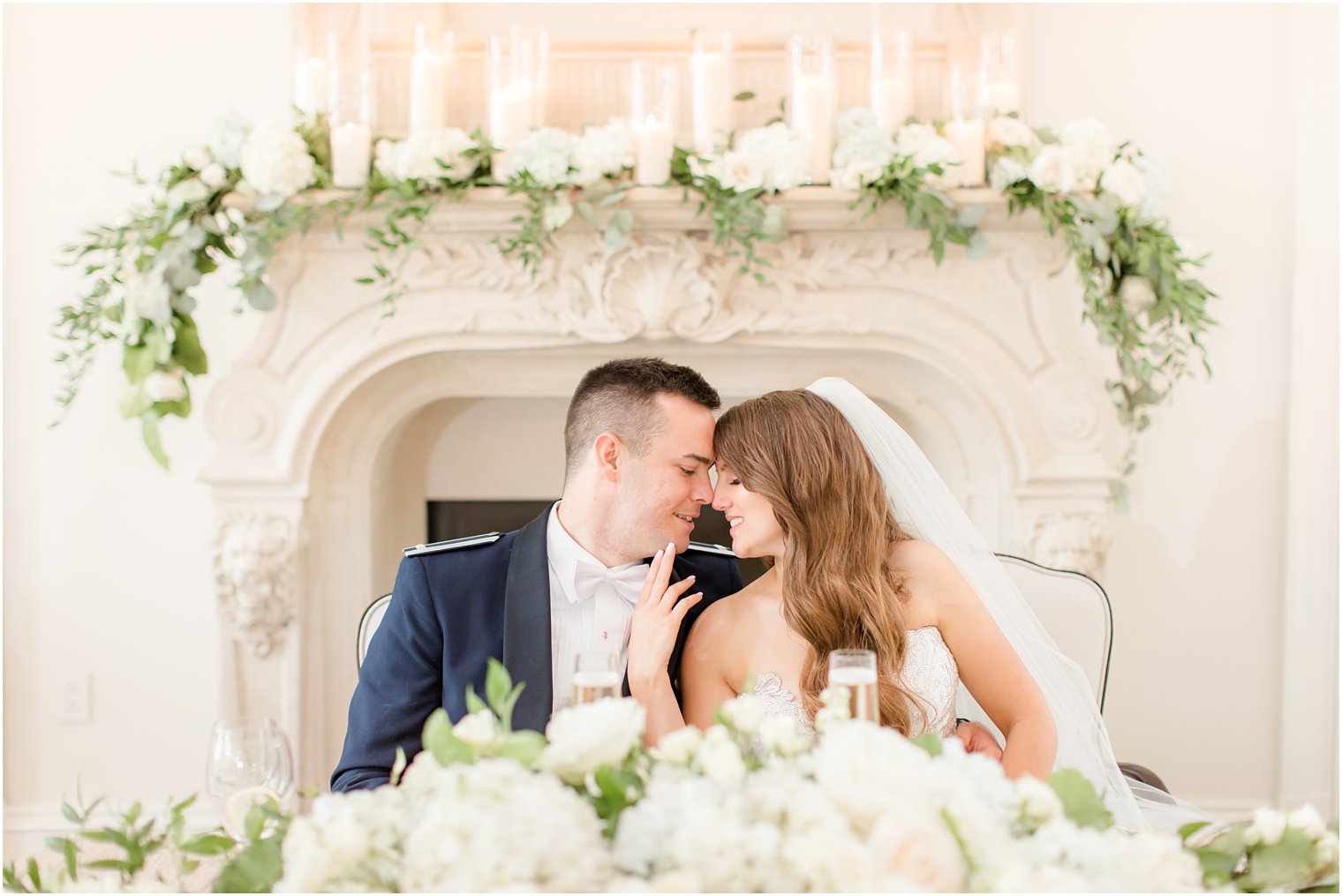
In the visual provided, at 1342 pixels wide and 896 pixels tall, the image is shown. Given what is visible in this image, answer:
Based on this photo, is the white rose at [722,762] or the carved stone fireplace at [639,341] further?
the carved stone fireplace at [639,341]

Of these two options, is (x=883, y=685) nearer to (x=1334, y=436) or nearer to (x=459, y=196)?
(x=459, y=196)

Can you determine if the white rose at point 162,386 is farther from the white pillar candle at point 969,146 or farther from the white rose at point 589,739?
the white rose at point 589,739

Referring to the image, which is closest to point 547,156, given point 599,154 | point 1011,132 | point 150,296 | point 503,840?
point 599,154

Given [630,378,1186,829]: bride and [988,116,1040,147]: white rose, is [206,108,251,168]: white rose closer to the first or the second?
[630,378,1186,829]: bride

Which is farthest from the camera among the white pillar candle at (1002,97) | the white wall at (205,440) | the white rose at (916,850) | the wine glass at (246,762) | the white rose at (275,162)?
the white wall at (205,440)

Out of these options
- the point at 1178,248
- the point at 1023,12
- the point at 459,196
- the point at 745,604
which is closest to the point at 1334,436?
the point at 1178,248

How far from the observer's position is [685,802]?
85cm

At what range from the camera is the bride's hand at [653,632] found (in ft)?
5.93

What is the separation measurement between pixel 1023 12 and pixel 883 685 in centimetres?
218

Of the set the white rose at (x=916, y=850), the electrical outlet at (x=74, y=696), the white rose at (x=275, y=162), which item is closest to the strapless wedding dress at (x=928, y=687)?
the white rose at (x=916, y=850)

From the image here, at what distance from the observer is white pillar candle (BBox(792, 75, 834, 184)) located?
280 centimetres

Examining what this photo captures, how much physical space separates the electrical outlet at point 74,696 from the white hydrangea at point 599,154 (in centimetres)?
216

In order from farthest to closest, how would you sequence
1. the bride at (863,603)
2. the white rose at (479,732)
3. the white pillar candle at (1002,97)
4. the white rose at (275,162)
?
the white pillar candle at (1002,97)
the white rose at (275,162)
the bride at (863,603)
the white rose at (479,732)

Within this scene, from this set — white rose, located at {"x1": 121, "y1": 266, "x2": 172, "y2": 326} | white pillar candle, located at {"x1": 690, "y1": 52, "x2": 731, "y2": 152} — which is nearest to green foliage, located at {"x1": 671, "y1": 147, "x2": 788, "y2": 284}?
white pillar candle, located at {"x1": 690, "y1": 52, "x2": 731, "y2": 152}
